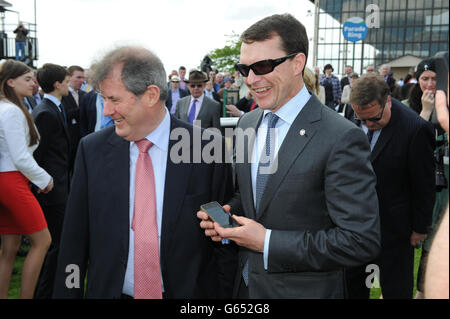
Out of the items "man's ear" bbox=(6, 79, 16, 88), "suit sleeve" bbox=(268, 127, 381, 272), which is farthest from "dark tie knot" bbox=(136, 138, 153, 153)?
"man's ear" bbox=(6, 79, 16, 88)

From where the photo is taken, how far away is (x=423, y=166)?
3373 mm

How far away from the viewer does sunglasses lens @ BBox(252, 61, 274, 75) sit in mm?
2213

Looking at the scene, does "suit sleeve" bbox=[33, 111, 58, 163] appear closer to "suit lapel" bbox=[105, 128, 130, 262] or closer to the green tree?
"suit lapel" bbox=[105, 128, 130, 262]

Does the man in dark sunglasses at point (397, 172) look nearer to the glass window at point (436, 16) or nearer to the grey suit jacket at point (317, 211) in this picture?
the grey suit jacket at point (317, 211)

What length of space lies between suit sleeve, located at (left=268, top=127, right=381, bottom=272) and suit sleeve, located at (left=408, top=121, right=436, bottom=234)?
1.67m

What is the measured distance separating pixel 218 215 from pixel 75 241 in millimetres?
826

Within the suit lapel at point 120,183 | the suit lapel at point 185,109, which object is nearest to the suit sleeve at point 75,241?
the suit lapel at point 120,183

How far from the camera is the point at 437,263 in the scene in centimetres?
96

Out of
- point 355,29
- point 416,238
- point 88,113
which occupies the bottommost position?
point 416,238

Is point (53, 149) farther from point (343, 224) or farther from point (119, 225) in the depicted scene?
point (343, 224)

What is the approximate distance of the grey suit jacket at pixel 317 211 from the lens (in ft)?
6.22

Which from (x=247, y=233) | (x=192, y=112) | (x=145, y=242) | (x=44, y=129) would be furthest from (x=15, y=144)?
(x=192, y=112)
